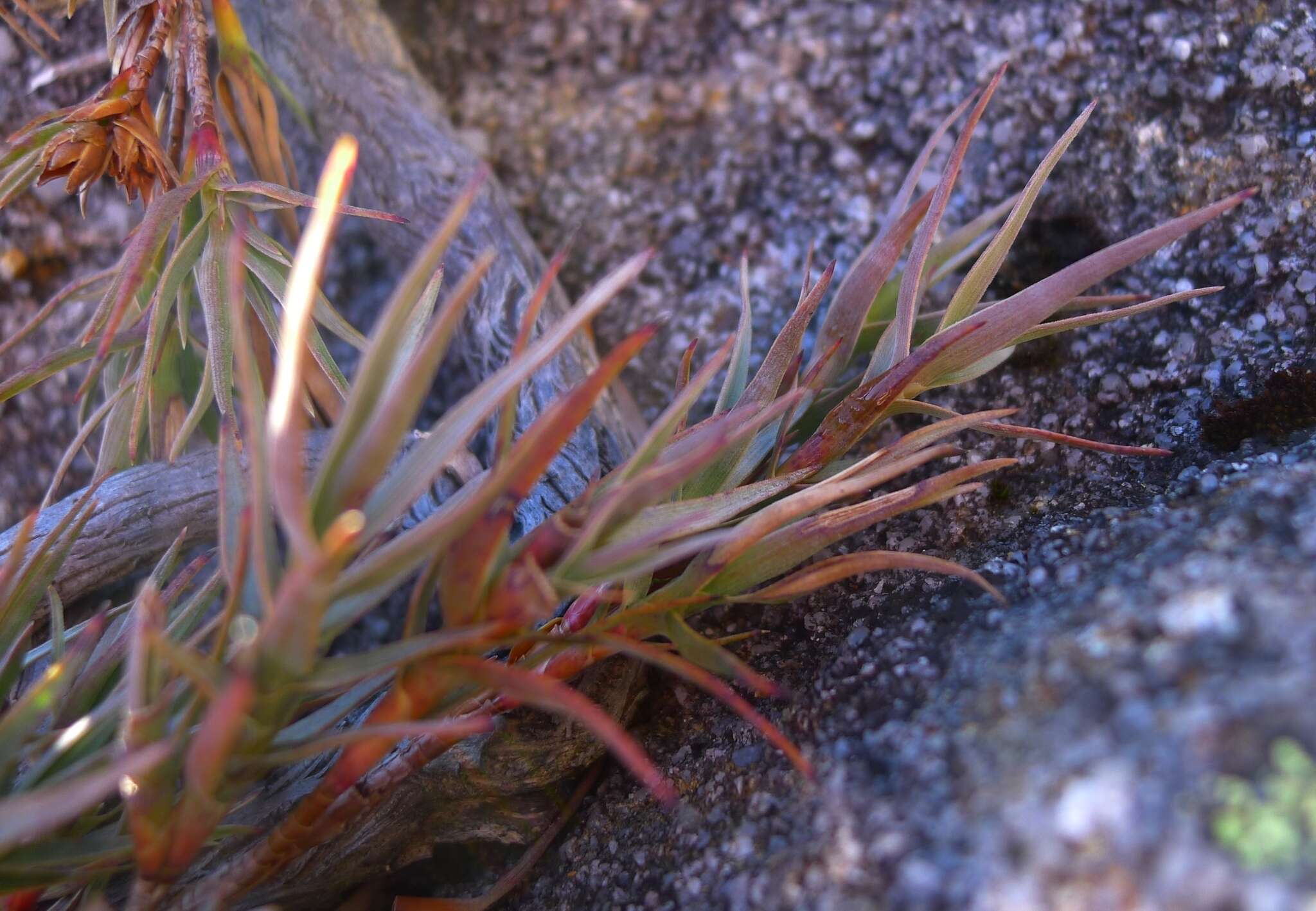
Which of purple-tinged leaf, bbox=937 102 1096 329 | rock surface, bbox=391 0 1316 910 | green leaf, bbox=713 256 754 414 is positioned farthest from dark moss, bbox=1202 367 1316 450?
green leaf, bbox=713 256 754 414

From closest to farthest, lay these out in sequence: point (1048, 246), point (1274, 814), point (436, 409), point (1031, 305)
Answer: point (1274, 814)
point (1031, 305)
point (1048, 246)
point (436, 409)

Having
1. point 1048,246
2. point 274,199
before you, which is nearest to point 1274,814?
point 1048,246

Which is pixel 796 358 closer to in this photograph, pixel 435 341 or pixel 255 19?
pixel 435 341

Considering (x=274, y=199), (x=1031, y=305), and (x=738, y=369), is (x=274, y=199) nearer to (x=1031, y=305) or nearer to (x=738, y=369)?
(x=738, y=369)

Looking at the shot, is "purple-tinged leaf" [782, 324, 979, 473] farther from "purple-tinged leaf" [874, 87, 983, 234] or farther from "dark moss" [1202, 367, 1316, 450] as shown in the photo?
"dark moss" [1202, 367, 1316, 450]

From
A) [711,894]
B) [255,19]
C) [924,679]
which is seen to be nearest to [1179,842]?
[924,679]

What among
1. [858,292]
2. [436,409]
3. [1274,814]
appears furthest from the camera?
[436,409]

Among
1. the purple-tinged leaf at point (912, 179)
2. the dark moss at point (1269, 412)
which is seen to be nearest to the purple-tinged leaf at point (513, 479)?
the purple-tinged leaf at point (912, 179)
